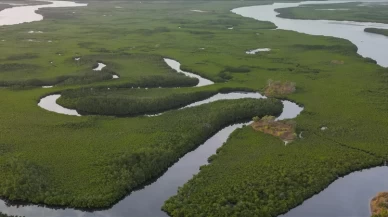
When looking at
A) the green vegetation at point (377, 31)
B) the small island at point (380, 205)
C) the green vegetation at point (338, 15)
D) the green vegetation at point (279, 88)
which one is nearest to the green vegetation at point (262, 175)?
the small island at point (380, 205)

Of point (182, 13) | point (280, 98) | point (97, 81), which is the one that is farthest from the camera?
point (182, 13)

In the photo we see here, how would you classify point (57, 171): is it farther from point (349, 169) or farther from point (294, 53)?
point (294, 53)

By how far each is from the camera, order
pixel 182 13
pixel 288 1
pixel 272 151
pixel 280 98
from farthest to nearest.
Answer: pixel 288 1, pixel 182 13, pixel 280 98, pixel 272 151

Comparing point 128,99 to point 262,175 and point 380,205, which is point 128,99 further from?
point 380,205

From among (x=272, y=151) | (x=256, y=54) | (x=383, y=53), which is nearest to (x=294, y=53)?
(x=256, y=54)

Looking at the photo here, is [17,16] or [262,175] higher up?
[17,16]

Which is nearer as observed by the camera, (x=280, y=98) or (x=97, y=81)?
(x=280, y=98)

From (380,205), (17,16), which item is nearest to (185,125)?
(380,205)
